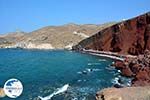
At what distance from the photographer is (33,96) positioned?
1661 inches

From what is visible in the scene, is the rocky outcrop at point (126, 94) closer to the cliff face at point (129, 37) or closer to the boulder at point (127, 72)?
the boulder at point (127, 72)

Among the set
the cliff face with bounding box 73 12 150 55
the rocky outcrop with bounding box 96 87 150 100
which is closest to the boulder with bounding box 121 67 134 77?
the rocky outcrop with bounding box 96 87 150 100

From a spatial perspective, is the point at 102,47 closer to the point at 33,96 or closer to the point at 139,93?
the point at 33,96

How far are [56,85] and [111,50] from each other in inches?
4084

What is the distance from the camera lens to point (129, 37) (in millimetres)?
134375

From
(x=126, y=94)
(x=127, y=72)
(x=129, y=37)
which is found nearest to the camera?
(x=126, y=94)

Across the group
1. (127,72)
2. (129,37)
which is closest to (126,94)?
(127,72)

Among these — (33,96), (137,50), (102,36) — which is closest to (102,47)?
(102,36)

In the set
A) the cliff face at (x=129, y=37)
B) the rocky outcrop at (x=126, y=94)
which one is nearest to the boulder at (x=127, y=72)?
the rocky outcrop at (x=126, y=94)

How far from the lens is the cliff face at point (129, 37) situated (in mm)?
117875

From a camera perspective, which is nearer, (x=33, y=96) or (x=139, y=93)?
(x=139, y=93)

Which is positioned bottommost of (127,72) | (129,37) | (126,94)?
(127,72)

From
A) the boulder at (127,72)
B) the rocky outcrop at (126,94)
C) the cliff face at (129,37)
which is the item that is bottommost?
the boulder at (127,72)

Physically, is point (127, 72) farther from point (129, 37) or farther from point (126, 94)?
point (129, 37)
